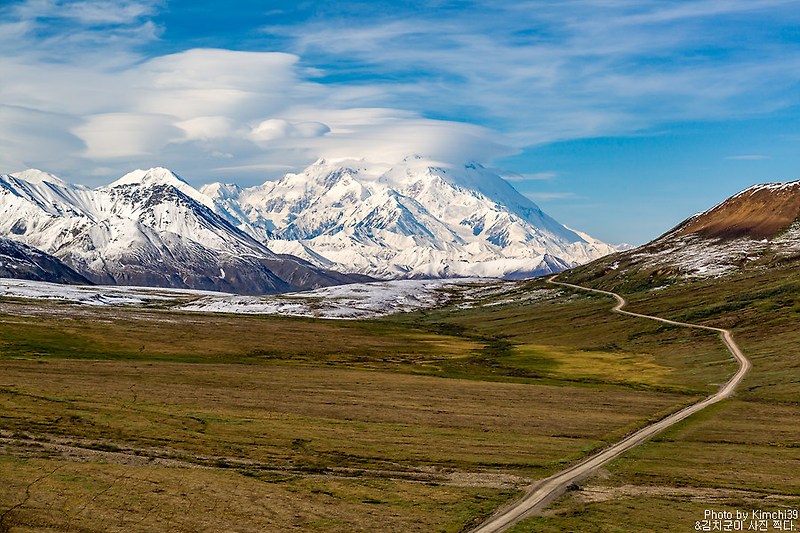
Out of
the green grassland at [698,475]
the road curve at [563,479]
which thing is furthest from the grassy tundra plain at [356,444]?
the road curve at [563,479]

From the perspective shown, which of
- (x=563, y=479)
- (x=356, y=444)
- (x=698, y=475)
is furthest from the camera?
(x=356, y=444)

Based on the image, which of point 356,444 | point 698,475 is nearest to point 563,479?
point 698,475

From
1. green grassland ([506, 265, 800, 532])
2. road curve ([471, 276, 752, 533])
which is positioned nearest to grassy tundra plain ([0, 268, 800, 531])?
green grassland ([506, 265, 800, 532])

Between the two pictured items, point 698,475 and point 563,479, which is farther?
point 698,475

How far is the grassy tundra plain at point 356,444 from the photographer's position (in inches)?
2140

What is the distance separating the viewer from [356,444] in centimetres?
7712

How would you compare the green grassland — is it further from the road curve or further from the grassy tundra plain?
the road curve

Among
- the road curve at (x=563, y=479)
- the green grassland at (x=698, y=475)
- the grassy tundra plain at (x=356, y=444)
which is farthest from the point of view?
the green grassland at (x=698, y=475)

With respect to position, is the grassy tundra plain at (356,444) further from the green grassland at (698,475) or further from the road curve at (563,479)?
the road curve at (563,479)

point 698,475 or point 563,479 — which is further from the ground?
point 563,479

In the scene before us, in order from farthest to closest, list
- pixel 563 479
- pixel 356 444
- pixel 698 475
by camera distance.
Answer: pixel 356 444
pixel 698 475
pixel 563 479

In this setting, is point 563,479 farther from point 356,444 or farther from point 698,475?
point 356,444

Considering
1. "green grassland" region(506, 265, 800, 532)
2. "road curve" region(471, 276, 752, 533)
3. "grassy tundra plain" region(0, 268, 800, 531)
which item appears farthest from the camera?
"green grassland" region(506, 265, 800, 532)

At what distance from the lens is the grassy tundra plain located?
54344mm
